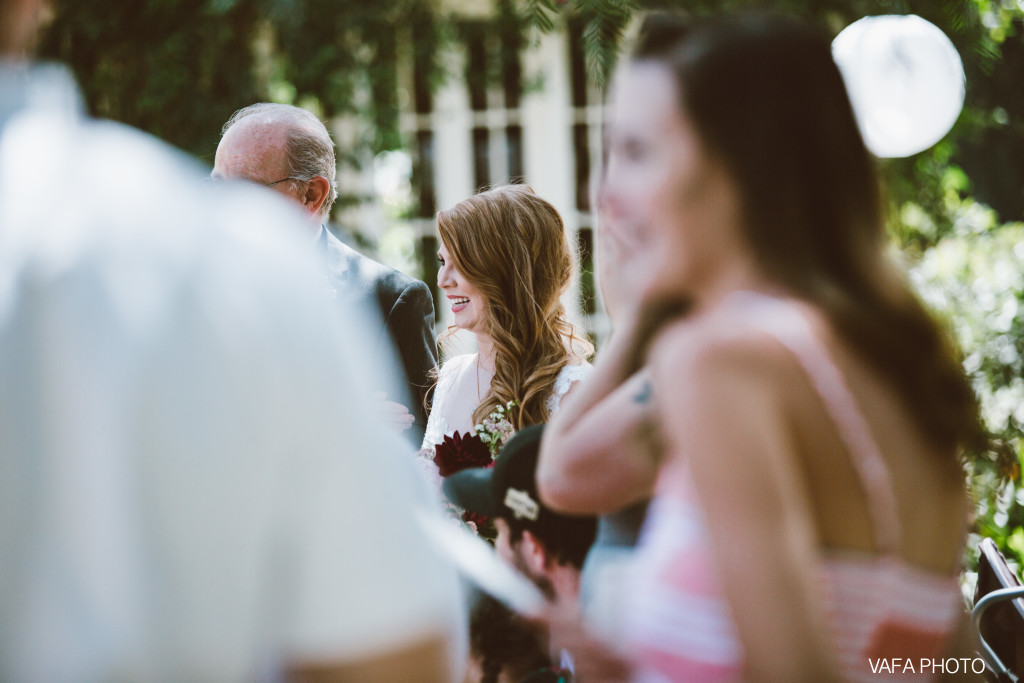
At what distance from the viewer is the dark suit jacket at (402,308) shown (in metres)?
3.05

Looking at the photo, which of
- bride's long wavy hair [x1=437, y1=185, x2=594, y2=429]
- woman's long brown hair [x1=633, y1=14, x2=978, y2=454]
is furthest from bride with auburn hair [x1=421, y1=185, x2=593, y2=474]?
woman's long brown hair [x1=633, y1=14, x2=978, y2=454]

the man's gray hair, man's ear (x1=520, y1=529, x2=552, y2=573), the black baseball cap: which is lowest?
man's ear (x1=520, y1=529, x2=552, y2=573)

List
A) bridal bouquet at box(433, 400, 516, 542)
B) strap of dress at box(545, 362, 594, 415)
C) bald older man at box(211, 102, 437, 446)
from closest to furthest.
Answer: bridal bouquet at box(433, 400, 516, 542) → strap of dress at box(545, 362, 594, 415) → bald older man at box(211, 102, 437, 446)

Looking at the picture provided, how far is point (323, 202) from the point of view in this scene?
10.3 ft

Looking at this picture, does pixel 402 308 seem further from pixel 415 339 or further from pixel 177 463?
pixel 177 463

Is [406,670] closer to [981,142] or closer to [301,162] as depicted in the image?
[301,162]

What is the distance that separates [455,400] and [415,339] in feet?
1.42

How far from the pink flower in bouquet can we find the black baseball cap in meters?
0.61

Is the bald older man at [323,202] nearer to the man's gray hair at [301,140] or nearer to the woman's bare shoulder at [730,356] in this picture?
the man's gray hair at [301,140]

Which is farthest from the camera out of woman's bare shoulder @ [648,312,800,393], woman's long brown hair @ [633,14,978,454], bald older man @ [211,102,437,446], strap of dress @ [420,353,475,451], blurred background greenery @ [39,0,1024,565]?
blurred background greenery @ [39,0,1024,565]

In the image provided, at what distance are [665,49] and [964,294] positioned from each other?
4.68 meters

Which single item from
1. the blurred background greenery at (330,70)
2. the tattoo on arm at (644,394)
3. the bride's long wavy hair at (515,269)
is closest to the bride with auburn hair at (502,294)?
the bride's long wavy hair at (515,269)

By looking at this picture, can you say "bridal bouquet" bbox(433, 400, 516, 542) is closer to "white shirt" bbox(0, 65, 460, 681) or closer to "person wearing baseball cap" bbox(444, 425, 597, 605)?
"person wearing baseball cap" bbox(444, 425, 597, 605)

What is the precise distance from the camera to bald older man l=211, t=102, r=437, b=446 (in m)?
2.97
